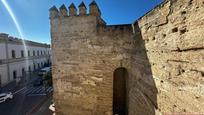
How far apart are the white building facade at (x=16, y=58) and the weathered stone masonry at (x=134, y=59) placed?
14926mm

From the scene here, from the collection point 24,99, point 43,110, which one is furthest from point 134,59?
point 24,99

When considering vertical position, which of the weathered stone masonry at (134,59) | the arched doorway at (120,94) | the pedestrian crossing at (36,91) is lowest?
the pedestrian crossing at (36,91)

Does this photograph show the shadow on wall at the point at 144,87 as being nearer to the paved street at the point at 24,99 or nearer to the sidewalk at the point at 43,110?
the sidewalk at the point at 43,110

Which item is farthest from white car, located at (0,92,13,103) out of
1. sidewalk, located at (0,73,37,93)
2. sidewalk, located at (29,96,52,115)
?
sidewalk, located at (29,96,52,115)

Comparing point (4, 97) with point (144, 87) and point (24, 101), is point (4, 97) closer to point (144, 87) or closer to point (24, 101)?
point (24, 101)

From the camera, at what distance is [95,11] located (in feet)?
19.9

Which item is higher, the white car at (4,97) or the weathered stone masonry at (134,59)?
the weathered stone masonry at (134,59)

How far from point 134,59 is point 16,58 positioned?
66.9ft

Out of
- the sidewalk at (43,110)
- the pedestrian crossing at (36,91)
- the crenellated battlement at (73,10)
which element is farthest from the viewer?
the pedestrian crossing at (36,91)

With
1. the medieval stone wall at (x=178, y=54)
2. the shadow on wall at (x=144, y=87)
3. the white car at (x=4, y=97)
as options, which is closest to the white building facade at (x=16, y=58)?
the white car at (x=4, y=97)

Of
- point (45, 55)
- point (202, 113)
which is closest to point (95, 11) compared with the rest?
point (202, 113)

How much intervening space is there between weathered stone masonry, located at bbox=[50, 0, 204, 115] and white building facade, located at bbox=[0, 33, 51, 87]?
1493cm

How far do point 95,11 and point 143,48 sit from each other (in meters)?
2.79

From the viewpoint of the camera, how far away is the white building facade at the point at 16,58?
18070mm
